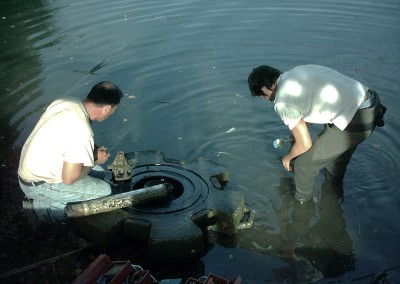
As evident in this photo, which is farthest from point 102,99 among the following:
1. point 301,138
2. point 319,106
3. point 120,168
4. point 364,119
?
point 364,119

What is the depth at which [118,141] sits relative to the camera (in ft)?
24.8

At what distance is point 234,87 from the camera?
9367 millimetres

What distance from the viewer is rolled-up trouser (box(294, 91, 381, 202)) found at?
16.9ft

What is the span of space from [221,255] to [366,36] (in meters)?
8.76

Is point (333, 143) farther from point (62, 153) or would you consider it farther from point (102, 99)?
point (62, 153)

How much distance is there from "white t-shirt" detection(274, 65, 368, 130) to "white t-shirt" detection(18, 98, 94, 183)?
2.26m

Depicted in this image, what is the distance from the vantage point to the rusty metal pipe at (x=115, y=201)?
5074 millimetres

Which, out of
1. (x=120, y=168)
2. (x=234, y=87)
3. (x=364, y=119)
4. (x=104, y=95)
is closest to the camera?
(x=104, y=95)

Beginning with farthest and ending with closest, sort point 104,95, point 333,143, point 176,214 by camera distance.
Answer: point 176,214
point 333,143
point 104,95

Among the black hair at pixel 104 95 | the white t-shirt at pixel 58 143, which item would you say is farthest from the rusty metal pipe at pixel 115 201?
the black hair at pixel 104 95

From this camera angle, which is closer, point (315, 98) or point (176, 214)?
point (315, 98)

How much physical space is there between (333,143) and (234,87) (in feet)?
14.4

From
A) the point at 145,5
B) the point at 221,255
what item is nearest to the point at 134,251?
the point at 221,255

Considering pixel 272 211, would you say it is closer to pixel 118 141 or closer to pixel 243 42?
pixel 118 141
